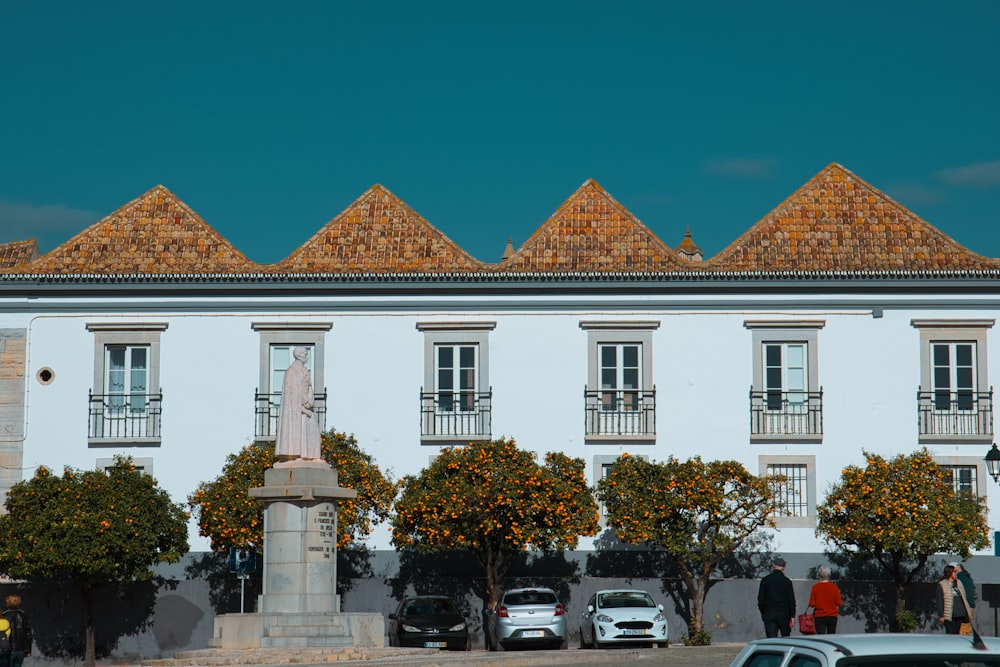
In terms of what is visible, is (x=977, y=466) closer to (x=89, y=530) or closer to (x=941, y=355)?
(x=941, y=355)

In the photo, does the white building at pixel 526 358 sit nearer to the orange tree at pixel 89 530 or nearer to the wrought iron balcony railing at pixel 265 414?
the wrought iron balcony railing at pixel 265 414

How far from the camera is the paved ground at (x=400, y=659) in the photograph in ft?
69.8

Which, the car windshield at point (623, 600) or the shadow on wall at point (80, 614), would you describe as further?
the shadow on wall at point (80, 614)

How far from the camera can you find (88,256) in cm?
3634

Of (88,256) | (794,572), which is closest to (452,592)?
(794,572)

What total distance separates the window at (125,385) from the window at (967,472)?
18.1 m

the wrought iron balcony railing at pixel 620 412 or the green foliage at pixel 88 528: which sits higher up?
the wrought iron balcony railing at pixel 620 412

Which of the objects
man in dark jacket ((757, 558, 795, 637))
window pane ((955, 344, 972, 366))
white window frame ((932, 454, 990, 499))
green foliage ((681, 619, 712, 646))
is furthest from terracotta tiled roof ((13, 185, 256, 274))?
man in dark jacket ((757, 558, 795, 637))

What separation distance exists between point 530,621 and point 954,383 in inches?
469

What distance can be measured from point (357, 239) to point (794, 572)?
13.0 metres

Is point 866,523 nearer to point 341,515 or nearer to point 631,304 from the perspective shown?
point 631,304

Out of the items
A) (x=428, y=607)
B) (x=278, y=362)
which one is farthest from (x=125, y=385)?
(x=428, y=607)

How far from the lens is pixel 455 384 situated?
35.1 meters

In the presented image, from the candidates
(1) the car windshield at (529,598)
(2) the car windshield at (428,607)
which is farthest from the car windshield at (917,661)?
(2) the car windshield at (428,607)
